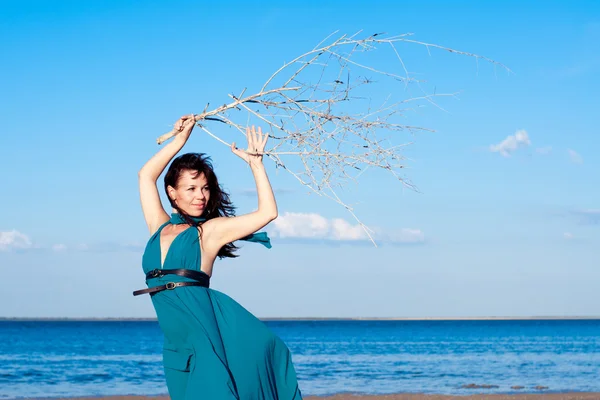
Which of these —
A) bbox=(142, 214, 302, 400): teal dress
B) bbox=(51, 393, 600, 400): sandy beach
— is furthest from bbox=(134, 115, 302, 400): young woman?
bbox=(51, 393, 600, 400): sandy beach

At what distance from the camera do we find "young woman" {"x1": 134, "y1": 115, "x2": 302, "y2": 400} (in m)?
3.51

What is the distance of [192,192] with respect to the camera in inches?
148

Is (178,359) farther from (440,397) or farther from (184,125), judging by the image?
(440,397)

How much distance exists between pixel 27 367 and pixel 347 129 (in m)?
29.4

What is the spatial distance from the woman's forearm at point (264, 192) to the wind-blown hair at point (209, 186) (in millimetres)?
191

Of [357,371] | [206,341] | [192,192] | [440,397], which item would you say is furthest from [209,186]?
[357,371]

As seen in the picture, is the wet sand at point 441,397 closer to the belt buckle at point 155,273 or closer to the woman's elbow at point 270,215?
the belt buckle at point 155,273

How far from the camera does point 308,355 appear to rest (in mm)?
38094

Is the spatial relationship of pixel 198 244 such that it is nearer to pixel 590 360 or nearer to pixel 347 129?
pixel 347 129

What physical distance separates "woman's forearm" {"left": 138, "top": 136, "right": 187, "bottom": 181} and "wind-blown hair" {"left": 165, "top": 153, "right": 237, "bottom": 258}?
0.14 metres

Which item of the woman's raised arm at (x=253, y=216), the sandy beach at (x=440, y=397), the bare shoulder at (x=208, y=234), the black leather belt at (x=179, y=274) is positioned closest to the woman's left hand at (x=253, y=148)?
the woman's raised arm at (x=253, y=216)

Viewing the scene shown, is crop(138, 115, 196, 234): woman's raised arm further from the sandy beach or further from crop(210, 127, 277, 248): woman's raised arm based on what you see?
the sandy beach

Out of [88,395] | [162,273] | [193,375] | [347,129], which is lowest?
[88,395]

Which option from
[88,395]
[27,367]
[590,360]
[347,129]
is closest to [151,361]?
[27,367]
